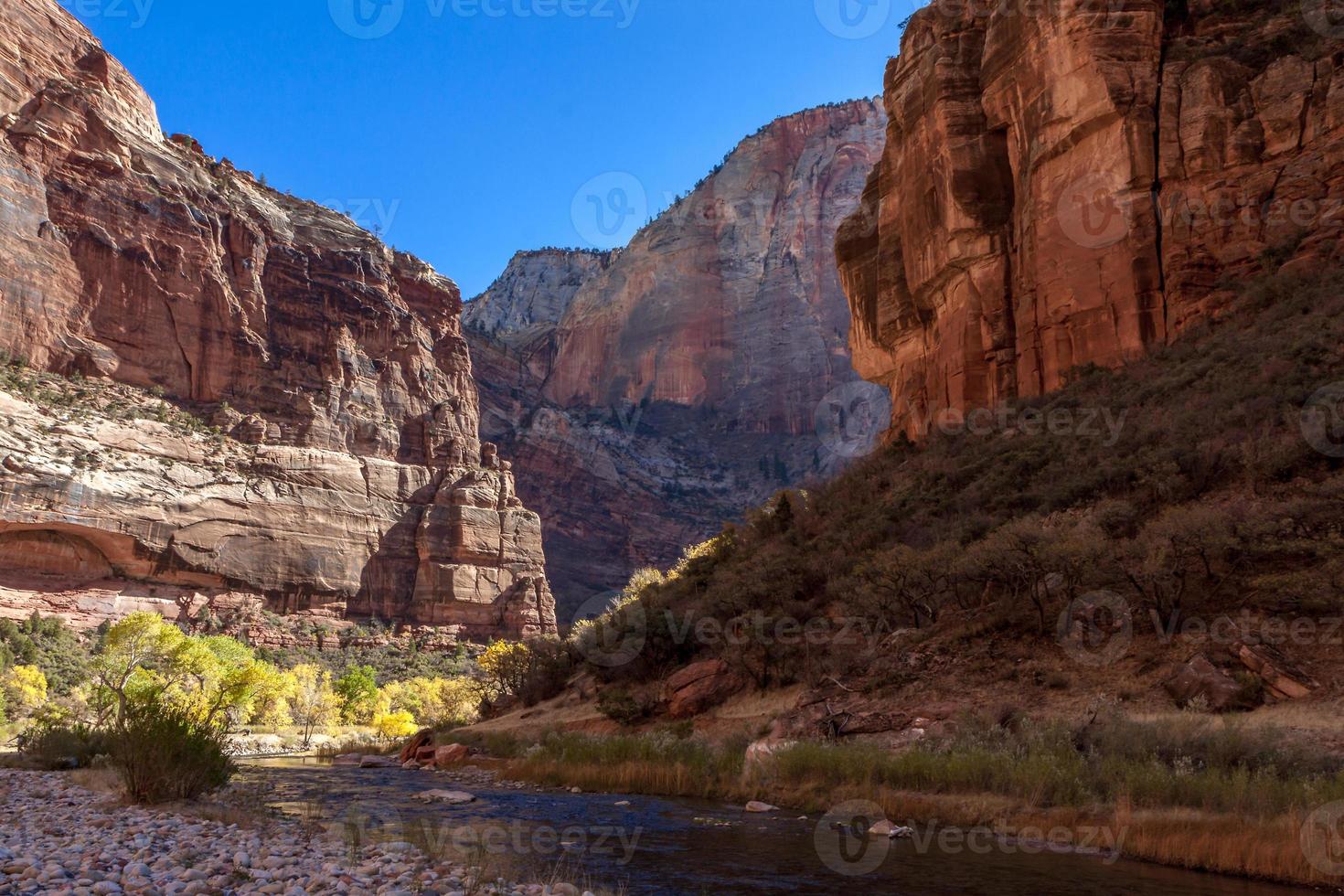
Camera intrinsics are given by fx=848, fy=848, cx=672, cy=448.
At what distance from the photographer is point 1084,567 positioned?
15.9 meters

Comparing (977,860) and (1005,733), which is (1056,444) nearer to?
(1005,733)

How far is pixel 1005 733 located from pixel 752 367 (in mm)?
123423

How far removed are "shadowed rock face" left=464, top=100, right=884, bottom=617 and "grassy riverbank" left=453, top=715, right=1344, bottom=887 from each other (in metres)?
95.4
